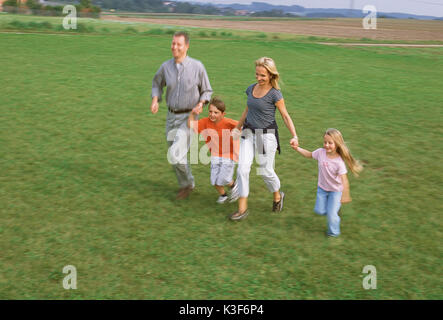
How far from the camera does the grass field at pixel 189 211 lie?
4215 mm

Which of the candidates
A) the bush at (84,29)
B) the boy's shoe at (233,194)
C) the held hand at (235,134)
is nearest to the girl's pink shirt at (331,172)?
the held hand at (235,134)

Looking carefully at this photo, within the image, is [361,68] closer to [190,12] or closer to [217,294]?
[217,294]

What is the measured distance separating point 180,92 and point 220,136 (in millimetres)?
756

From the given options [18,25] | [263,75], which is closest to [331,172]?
[263,75]

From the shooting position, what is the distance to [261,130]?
5289 millimetres

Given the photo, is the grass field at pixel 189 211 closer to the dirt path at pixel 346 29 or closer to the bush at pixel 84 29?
the bush at pixel 84 29

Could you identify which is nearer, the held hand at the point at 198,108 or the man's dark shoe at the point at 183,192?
the held hand at the point at 198,108

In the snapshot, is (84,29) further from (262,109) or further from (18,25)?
(262,109)

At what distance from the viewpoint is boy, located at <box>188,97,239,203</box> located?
5625mm

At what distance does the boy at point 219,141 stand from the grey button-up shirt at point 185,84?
0.53 ft

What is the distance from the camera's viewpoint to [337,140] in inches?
195

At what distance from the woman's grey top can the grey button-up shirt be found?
2.07 ft

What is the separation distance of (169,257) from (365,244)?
2173 millimetres

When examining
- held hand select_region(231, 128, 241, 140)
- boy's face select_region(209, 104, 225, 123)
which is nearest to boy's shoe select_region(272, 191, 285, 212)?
held hand select_region(231, 128, 241, 140)
